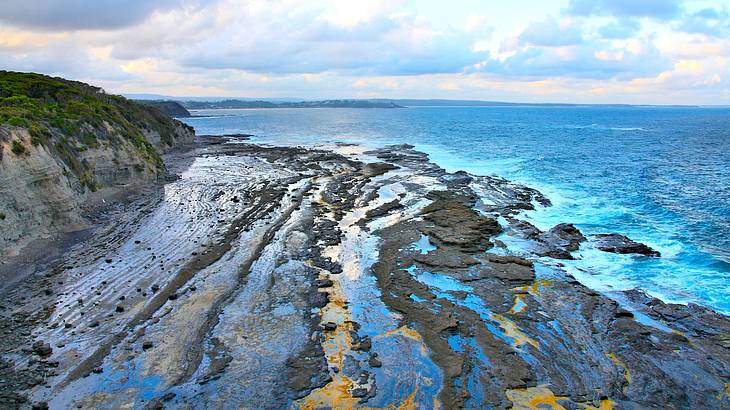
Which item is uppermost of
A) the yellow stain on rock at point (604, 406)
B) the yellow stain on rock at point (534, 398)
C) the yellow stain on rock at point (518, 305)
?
the yellow stain on rock at point (604, 406)

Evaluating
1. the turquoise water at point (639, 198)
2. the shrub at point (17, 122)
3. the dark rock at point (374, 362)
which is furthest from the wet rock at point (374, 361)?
the shrub at point (17, 122)

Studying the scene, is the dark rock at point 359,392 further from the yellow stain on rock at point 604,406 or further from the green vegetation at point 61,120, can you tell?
the green vegetation at point 61,120

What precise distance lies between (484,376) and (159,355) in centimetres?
1162

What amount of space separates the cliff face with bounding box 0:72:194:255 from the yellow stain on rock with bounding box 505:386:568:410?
25.2m

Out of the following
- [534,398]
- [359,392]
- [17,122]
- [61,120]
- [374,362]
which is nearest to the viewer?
[534,398]

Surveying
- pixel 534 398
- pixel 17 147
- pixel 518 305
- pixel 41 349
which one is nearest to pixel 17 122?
pixel 17 147

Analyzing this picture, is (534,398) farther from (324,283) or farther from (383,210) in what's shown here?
(383,210)

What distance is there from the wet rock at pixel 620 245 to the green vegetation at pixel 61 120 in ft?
119

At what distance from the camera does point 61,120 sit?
40281mm

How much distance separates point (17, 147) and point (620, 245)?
3716cm

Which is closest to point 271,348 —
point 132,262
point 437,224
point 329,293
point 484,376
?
point 329,293

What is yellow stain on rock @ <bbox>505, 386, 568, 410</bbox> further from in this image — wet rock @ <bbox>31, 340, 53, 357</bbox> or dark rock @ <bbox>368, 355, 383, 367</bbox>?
wet rock @ <bbox>31, 340, 53, 357</bbox>

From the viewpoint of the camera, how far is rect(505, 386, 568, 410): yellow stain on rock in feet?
48.9

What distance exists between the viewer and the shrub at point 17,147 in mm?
27906
